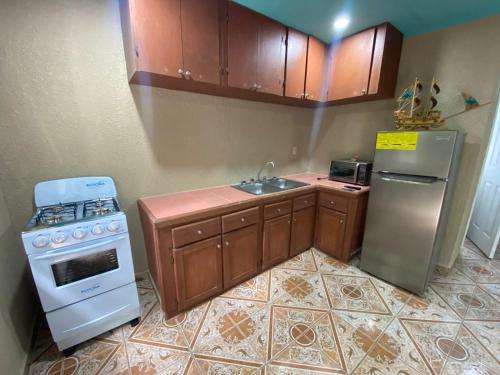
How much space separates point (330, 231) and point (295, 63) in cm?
186

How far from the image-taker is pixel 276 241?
2143 millimetres

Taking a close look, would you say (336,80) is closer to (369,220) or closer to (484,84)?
(484,84)

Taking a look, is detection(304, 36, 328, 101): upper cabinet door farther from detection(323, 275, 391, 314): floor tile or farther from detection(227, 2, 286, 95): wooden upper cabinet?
detection(323, 275, 391, 314): floor tile

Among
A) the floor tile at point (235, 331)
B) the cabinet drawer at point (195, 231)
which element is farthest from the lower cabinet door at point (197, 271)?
the floor tile at point (235, 331)

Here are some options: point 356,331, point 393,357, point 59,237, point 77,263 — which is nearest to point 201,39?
point 59,237

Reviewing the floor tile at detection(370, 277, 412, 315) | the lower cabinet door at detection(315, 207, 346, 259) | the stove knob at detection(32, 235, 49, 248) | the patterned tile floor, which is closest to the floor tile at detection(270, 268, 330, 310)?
the patterned tile floor

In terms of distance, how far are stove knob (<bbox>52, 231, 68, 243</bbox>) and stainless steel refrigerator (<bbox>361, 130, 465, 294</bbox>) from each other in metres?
2.41

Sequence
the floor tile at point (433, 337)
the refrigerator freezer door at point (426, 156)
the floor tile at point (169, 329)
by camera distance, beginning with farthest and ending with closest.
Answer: the refrigerator freezer door at point (426, 156) → the floor tile at point (169, 329) → the floor tile at point (433, 337)

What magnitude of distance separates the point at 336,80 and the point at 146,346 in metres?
3.01

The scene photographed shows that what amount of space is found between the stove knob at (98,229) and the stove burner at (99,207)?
104 millimetres

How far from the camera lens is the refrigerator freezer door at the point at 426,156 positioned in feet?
5.08

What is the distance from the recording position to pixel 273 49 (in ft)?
6.30

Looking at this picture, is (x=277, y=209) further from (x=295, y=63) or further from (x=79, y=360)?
(x=79, y=360)

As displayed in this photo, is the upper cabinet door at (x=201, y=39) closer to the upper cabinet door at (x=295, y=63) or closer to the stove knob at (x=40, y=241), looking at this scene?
the upper cabinet door at (x=295, y=63)
